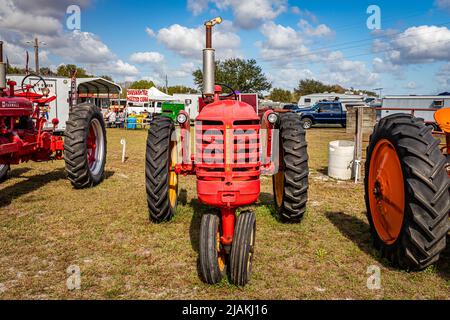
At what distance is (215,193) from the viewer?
330 centimetres

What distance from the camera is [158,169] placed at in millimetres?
4273

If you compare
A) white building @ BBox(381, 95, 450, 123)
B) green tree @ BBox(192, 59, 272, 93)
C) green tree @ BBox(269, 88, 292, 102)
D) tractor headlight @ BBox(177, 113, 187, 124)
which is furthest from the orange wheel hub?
green tree @ BBox(269, 88, 292, 102)

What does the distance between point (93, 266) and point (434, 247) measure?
3.05m

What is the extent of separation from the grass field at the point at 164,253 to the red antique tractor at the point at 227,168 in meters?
0.28

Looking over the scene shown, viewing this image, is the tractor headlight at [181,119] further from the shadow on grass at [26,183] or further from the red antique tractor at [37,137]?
the shadow on grass at [26,183]

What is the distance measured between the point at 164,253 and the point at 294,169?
175 centimetres

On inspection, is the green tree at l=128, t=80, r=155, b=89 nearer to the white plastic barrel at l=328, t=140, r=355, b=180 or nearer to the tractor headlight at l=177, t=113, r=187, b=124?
the white plastic barrel at l=328, t=140, r=355, b=180

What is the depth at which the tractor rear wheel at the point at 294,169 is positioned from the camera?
437 centimetres
